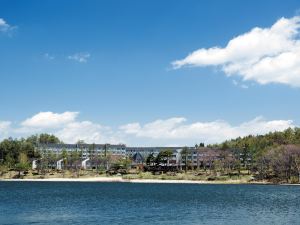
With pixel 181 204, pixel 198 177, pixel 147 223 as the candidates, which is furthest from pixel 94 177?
pixel 147 223

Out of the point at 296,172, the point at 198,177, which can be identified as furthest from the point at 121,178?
the point at 296,172

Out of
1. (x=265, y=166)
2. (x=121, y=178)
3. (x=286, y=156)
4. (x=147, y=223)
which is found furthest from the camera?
(x=121, y=178)

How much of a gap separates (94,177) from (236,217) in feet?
457

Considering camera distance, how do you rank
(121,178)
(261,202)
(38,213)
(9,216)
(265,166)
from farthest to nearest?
(121,178), (265,166), (261,202), (38,213), (9,216)

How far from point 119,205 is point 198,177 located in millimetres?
104818

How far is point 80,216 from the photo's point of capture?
6662 cm

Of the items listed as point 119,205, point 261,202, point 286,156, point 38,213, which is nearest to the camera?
point 38,213

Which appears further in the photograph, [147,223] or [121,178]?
[121,178]

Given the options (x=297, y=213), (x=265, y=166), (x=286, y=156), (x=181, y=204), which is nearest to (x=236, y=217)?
(x=297, y=213)

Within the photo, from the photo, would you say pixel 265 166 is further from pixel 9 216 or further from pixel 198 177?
pixel 9 216

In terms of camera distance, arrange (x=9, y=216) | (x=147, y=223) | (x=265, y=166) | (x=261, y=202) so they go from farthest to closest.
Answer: (x=265, y=166), (x=261, y=202), (x=9, y=216), (x=147, y=223)

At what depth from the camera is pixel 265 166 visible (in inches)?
7047

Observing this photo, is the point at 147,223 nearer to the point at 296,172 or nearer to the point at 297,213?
the point at 297,213

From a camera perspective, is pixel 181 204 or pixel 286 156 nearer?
pixel 181 204
